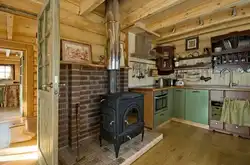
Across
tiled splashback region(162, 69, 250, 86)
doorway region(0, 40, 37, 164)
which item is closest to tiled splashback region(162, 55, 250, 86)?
tiled splashback region(162, 69, 250, 86)

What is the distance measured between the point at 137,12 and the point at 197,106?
7.97 ft

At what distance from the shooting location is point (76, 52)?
207 centimetres

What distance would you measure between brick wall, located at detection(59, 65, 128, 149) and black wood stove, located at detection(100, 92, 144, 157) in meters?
0.29

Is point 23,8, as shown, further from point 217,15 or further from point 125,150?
point 217,15

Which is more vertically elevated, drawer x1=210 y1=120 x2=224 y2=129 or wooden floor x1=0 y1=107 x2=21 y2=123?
drawer x1=210 y1=120 x2=224 y2=129

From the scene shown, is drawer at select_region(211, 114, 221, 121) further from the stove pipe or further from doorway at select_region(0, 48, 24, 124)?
doorway at select_region(0, 48, 24, 124)

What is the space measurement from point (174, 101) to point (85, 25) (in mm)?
2751

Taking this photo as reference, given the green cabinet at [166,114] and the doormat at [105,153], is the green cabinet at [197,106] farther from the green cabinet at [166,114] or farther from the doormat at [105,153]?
the doormat at [105,153]

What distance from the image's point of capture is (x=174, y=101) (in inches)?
138

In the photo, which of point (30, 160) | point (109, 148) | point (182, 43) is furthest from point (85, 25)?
point (182, 43)

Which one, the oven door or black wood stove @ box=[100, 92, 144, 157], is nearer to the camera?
black wood stove @ box=[100, 92, 144, 157]

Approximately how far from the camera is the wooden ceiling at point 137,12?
5.92ft

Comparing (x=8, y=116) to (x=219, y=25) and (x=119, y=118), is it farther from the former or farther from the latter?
(x=219, y=25)

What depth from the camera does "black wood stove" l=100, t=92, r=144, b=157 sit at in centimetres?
175
